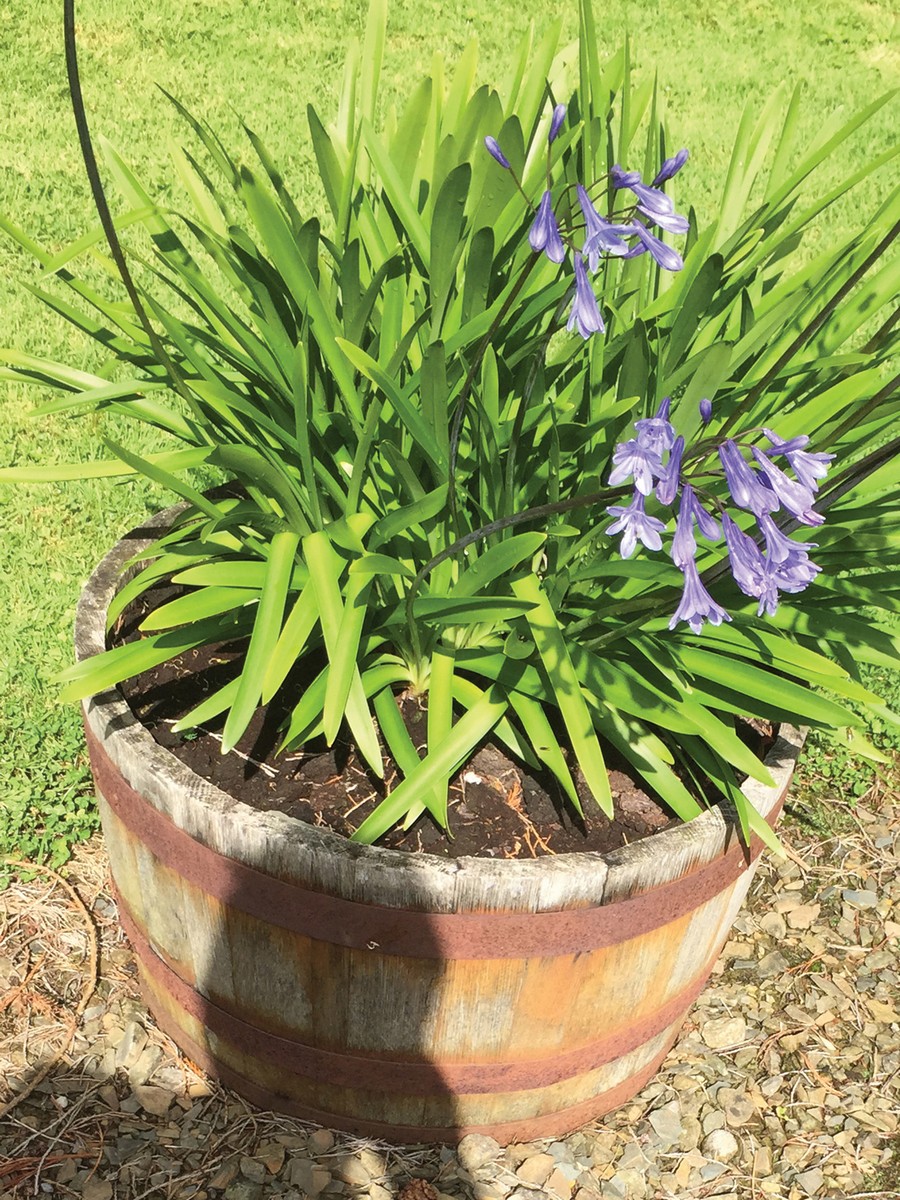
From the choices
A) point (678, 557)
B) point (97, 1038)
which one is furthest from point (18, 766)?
point (678, 557)

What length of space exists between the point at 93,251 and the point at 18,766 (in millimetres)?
1060

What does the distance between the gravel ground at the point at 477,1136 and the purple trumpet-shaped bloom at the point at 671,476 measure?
1.27m

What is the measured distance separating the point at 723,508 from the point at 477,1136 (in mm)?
1253

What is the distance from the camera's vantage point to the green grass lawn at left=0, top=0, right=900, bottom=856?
2561mm

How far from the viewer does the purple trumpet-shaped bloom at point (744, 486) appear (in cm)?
108

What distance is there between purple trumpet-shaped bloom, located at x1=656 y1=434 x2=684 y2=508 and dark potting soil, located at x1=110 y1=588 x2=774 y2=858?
0.68 m

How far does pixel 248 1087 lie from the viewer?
1863 millimetres

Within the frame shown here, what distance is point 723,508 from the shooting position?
3.60ft

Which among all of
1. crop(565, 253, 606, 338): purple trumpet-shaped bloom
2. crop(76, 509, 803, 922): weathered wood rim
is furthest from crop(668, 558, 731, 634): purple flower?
crop(76, 509, 803, 922): weathered wood rim

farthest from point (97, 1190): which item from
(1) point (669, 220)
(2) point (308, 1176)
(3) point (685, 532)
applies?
(1) point (669, 220)

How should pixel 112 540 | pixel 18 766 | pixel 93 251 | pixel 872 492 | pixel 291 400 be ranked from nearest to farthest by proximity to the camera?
pixel 291 400
pixel 872 492
pixel 93 251
pixel 18 766
pixel 112 540

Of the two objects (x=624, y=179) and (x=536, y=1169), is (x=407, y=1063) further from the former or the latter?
(x=624, y=179)

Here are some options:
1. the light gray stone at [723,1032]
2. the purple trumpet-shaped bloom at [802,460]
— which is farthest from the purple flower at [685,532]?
the light gray stone at [723,1032]

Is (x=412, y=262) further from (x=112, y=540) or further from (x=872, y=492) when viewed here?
(x=112, y=540)
